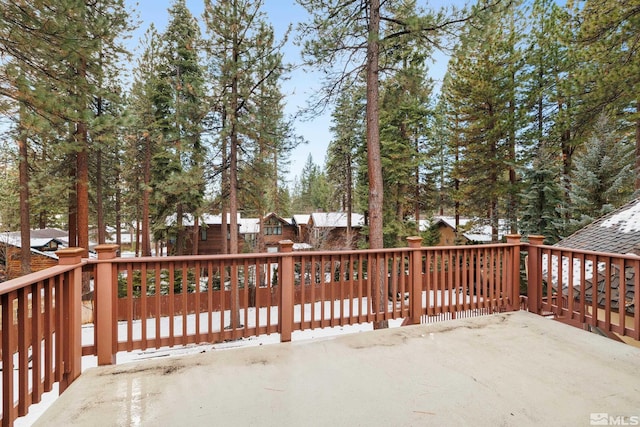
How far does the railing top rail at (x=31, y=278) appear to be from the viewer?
1494mm

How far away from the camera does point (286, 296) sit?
9.27 ft

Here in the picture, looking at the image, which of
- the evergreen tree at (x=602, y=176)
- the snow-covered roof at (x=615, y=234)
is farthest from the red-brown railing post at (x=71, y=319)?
the evergreen tree at (x=602, y=176)

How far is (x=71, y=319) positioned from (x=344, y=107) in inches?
293

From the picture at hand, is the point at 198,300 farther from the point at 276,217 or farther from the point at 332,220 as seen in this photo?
the point at 276,217

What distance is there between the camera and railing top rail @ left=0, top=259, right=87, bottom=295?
1.49 meters

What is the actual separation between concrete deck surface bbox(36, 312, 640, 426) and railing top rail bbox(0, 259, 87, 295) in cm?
81

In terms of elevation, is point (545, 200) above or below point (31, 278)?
above

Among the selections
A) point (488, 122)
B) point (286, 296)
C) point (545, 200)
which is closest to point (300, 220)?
point (488, 122)

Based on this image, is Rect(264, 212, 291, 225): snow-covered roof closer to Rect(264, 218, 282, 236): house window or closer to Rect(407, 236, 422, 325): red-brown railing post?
Rect(264, 218, 282, 236): house window

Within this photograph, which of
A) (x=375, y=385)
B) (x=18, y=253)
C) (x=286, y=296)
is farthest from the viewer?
(x=18, y=253)

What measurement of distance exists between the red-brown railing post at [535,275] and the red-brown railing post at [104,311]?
14.6 ft

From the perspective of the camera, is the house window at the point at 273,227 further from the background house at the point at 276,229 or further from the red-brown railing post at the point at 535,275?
the red-brown railing post at the point at 535,275

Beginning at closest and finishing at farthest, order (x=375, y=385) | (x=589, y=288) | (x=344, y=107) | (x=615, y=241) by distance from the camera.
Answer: (x=375, y=385) < (x=589, y=288) < (x=615, y=241) < (x=344, y=107)

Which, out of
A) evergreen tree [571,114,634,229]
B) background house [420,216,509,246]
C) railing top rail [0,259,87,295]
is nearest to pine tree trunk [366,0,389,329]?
railing top rail [0,259,87,295]
